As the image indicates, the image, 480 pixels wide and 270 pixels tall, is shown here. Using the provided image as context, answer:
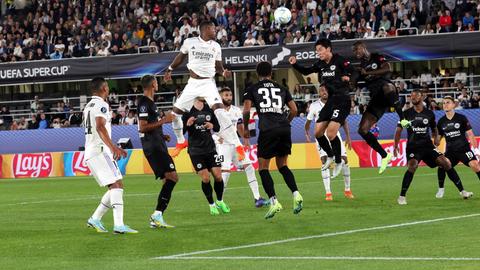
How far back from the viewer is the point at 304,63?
136ft

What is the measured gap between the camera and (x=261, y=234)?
15188mm

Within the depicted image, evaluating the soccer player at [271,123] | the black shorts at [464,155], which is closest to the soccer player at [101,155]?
the soccer player at [271,123]

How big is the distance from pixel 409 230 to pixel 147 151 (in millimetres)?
4726

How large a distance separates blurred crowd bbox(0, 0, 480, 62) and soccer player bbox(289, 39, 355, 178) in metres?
20.7

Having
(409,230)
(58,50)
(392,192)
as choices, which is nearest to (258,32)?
(58,50)

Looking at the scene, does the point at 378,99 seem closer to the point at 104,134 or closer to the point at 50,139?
the point at 104,134

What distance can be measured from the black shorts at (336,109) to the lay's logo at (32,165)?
2377 cm

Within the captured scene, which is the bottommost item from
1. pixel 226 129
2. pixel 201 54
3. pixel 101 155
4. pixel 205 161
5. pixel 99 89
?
pixel 205 161

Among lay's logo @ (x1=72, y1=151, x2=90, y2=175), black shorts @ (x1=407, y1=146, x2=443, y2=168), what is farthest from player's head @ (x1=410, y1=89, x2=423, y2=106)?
lay's logo @ (x1=72, y1=151, x2=90, y2=175)

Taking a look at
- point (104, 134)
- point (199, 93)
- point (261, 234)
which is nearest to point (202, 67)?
point (199, 93)

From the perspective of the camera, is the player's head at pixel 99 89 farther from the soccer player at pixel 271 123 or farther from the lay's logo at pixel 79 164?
the lay's logo at pixel 79 164

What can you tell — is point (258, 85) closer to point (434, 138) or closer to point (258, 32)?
point (434, 138)

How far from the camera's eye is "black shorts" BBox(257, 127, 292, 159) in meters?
17.1

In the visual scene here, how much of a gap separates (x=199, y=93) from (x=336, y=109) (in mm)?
2921
